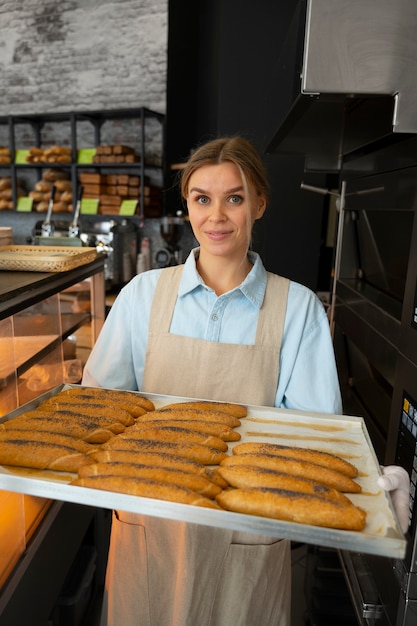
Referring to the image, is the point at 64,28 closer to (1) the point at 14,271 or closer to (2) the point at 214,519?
(1) the point at 14,271

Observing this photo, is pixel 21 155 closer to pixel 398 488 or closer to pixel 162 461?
pixel 162 461

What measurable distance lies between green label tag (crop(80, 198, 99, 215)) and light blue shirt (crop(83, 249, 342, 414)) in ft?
11.3

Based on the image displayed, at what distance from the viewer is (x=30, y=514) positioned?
1583 millimetres

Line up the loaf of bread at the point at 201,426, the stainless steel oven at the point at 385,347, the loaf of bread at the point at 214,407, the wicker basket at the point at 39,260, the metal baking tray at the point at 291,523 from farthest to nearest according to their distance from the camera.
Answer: the wicker basket at the point at 39,260 → the stainless steel oven at the point at 385,347 → the loaf of bread at the point at 214,407 → the loaf of bread at the point at 201,426 → the metal baking tray at the point at 291,523

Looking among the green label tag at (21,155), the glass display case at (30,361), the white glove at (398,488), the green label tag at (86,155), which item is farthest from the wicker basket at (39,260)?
the green label tag at (21,155)

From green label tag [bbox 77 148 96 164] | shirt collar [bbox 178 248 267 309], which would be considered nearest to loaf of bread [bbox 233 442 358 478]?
shirt collar [bbox 178 248 267 309]

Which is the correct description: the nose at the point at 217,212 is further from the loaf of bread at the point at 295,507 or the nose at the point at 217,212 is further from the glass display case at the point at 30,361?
the loaf of bread at the point at 295,507

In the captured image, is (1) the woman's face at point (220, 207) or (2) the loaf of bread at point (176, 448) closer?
(2) the loaf of bread at point (176, 448)

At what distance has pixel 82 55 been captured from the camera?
4988mm

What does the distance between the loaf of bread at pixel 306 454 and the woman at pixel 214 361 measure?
36cm

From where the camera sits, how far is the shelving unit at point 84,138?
474 centimetres

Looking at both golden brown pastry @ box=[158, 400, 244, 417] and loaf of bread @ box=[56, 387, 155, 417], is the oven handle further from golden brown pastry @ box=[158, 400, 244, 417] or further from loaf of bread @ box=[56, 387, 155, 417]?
loaf of bread @ box=[56, 387, 155, 417]

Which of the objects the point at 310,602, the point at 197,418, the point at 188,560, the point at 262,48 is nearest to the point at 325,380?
the point at 197,418

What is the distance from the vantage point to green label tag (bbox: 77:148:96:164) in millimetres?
4938
